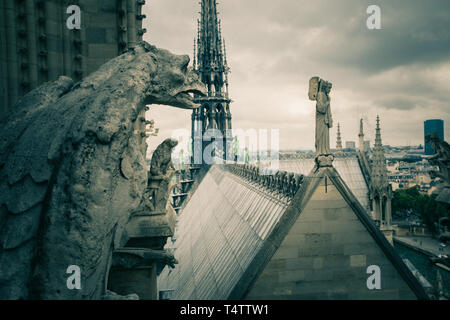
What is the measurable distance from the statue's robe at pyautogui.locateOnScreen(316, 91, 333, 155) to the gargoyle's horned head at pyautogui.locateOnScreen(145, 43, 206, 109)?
4085mm

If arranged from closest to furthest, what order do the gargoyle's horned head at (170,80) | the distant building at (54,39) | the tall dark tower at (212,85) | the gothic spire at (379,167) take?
the gargoyle's horned head at (170,80) → the distant building at (54,39) → the gothic spire at (379,167) → the tall dark tower at (212,85)

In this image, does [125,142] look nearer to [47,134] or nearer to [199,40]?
[47,134]

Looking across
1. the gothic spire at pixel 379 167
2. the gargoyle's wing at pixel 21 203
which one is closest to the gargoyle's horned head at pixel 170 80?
the gargoyle's wing at pixel 21 203

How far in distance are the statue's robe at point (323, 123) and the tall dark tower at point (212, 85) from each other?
4076 cm

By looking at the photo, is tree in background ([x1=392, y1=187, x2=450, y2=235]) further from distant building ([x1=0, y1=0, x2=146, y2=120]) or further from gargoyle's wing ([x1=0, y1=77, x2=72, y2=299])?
gargoyle's wing ([x1=0, y1=77, x2=72, y2=299])

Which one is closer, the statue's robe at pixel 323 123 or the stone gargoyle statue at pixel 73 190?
the stone gargoyle statue at pixel 73 190

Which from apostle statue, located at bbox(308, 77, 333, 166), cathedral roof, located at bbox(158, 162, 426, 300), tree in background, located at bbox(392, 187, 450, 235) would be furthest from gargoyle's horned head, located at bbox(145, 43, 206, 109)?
tree in background, located at bbox(392, 187, 450, 235)

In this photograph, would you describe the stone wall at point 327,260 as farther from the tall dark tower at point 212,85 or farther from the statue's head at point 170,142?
the tall dark tower at point 212,85

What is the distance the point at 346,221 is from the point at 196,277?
7.55 meters

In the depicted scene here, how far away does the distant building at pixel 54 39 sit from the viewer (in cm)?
572

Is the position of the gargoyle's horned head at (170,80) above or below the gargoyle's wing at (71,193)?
above

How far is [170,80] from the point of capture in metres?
3.48

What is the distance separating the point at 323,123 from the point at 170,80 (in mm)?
4423
